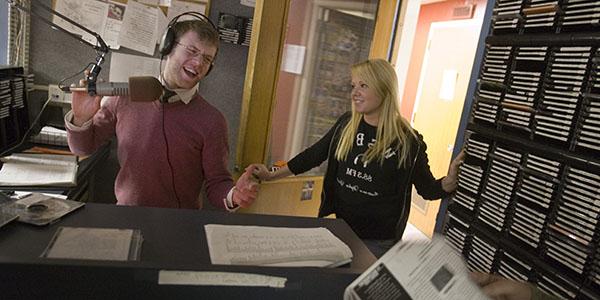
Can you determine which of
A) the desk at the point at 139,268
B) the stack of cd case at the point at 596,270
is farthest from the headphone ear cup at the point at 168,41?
the stack of cd case at the point at 596,270

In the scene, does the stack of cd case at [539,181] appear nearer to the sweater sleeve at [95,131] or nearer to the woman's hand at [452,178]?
the woman's hand at [452,178]

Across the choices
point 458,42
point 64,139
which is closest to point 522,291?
point 64,139

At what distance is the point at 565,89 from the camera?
785mm

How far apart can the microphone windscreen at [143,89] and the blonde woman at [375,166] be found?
57 cm

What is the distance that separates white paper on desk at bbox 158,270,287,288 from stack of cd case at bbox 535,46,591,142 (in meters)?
0.64

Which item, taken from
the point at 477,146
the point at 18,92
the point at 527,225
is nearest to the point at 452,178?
the point at 477,146

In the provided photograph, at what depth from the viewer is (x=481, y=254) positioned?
0.94 m

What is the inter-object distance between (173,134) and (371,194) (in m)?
0.76

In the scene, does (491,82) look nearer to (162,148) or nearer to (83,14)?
(162,148)

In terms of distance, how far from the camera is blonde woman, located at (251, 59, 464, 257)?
1.55 meters

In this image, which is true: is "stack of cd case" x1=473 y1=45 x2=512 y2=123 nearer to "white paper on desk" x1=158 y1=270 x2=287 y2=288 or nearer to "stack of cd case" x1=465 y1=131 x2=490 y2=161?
"stack of cd case" x1=465 y1=131 x2=490 y2=161

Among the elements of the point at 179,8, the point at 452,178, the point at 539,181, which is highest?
the point at 179,8

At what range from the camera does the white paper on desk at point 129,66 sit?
204cm

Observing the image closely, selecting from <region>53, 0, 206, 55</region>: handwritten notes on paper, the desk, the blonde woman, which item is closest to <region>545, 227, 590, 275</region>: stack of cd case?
the desk
